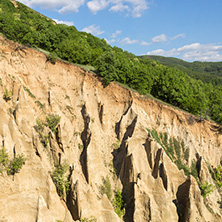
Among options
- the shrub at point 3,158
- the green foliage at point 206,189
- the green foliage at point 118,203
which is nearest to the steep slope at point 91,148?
the green foliage at point 118,203

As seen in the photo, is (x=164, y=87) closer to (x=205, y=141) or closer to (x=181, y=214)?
(x=205, y=141)

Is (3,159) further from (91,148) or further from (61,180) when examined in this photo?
(91,148)

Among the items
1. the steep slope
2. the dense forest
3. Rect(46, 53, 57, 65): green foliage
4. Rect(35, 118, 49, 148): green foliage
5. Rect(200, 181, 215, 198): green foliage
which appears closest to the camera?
the steep slope

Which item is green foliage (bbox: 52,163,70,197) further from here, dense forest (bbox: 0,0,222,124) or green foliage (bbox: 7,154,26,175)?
dense forest (bbox: 0,0,222,124)

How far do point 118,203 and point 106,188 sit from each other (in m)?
2.15

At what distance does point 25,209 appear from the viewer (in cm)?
1502

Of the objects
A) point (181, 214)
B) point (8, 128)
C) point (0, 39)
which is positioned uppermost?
point (0, 39)

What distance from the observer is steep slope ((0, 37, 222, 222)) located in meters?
18.4

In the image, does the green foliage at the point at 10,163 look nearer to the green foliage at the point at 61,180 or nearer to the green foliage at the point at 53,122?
the green foliage at the point at 61,180

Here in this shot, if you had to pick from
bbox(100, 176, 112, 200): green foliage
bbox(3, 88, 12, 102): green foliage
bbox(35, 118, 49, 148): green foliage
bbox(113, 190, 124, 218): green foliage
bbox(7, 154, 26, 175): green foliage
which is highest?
bbox(3, 88, 12, 102): green foliage

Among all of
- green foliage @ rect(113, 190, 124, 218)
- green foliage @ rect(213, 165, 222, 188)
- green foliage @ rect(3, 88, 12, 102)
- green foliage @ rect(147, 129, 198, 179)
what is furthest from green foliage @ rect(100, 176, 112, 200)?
green foliage @ rect(213, 165, 222, 188)

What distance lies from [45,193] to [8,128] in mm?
7699

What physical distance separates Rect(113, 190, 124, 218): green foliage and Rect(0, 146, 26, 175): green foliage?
1135 centimetres

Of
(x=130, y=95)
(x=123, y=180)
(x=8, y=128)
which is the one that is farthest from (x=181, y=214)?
(x=8, y=128)
